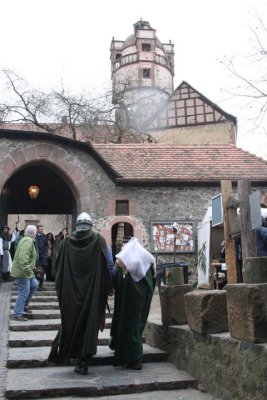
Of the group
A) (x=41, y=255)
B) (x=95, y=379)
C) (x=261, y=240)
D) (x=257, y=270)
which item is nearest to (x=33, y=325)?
(x=95, y=379)

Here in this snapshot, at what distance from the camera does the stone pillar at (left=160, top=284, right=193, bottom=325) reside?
5.36m

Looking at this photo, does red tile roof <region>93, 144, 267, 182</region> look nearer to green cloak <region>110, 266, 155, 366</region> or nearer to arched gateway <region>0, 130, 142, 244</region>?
arched gateway <region>0, 130, 142, 244</region>

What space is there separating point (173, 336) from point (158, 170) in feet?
29.6

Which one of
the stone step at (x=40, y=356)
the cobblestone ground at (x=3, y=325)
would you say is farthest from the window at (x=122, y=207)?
the stone step at (x=40, y=356)

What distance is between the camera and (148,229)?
43.8 feet

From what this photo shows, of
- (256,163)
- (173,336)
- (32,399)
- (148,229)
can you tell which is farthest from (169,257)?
(32,399)

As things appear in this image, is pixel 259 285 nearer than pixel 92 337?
Yes

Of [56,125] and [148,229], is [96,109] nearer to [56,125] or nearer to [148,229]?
[56,125]

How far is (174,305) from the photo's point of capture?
536 cm

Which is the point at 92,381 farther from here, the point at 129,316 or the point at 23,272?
the point at 23,272

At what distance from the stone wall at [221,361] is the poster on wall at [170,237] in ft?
25.3

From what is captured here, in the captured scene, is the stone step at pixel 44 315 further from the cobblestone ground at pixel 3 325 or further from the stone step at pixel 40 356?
the stone step at pixel 40 356

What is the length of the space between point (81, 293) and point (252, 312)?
6.19 feet

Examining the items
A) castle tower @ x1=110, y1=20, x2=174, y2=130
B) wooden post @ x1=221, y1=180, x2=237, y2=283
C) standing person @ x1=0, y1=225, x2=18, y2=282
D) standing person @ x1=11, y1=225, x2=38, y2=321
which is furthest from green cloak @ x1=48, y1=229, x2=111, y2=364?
castle tower @ x1=110, y1=20, x2=174, y2=130
